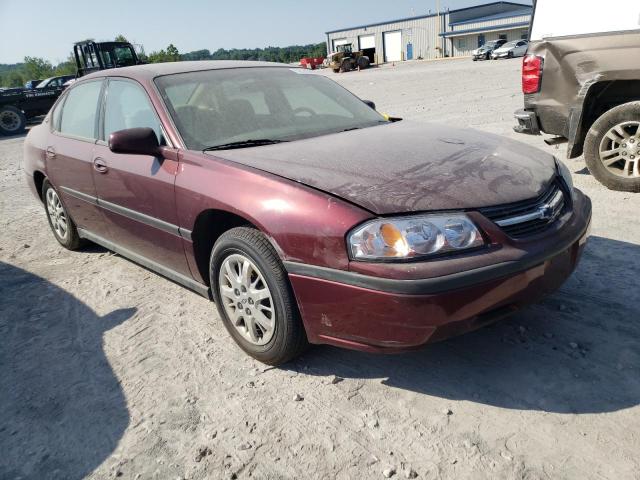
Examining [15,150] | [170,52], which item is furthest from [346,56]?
[15,150]

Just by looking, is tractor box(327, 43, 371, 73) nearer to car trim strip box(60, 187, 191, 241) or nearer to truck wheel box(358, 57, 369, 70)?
truck wheel box(358, 57, 369, 70)

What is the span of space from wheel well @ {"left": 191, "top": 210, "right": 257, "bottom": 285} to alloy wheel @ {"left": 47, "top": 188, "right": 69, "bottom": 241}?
2273 mm

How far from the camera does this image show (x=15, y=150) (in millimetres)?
13930

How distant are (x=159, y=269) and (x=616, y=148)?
4.20m

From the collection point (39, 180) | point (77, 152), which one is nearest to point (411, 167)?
point (77, 152)

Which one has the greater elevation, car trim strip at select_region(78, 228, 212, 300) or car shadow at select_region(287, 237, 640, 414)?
car trim strip at select_region(78, 228, 212, 300)

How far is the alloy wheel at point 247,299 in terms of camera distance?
2715 millimetres

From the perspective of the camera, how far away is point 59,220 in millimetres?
4949

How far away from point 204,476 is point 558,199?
2.11 metres

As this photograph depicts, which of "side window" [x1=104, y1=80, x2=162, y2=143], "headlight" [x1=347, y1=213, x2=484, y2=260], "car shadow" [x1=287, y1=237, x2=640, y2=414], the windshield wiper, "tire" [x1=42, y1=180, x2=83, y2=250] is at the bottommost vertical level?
"car shadow" [x1=287, y1=237, x2=640, y2=414]

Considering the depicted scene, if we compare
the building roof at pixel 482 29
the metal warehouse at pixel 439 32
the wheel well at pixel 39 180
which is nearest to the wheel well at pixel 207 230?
the wheel well at pixel 39 180

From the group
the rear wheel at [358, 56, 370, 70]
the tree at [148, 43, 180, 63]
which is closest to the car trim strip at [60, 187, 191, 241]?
the rear wheel at [358, 56, 370, 70]

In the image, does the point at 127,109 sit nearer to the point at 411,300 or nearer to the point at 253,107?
the point at 253,107

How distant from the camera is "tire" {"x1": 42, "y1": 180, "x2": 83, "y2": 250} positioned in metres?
4.74
